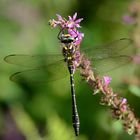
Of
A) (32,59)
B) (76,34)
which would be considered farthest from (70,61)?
(32,59)

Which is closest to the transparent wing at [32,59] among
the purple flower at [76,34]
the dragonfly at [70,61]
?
the dragonfly at [70,61]

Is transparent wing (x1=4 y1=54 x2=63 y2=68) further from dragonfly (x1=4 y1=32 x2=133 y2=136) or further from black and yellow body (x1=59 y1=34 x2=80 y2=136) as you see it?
black and yellow body (x1=59 y1=34 x2=80 y2=136)

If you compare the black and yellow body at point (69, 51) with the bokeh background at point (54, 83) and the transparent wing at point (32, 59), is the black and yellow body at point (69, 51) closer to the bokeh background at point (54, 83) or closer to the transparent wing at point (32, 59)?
the transparent wing at point (32, 59)

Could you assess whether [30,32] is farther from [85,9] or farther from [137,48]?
[137,48]

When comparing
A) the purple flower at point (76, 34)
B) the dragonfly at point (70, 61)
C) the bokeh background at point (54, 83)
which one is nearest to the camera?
the purple flower at point (76, 34)

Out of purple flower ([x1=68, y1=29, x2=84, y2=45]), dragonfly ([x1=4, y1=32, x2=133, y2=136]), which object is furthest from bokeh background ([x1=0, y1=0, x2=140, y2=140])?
purple flower ([x1=68, y1=29, x2=84, y2=45])

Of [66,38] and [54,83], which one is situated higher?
[66,38]

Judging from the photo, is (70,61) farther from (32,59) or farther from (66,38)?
(32,59)
